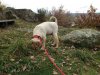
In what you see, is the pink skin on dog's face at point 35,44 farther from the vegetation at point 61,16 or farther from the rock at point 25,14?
the vegetation at point 61,16

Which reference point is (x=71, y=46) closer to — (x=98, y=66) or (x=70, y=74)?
(x=98, y=66)

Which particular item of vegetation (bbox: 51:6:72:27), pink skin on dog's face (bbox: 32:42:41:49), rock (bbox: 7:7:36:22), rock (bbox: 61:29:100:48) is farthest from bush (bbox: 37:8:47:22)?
pink skin on dog's face (bbox: 32:42:41:49)

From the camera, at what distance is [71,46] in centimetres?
588

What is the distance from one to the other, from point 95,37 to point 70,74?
267 centimetres

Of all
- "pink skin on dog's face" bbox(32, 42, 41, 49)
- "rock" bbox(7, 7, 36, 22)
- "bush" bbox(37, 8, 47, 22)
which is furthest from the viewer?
"bush" bbox(37, 8, 47, 22)

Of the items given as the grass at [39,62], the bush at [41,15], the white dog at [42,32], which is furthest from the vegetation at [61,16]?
the grass at [39,62]

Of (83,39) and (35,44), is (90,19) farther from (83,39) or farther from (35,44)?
(35,44)

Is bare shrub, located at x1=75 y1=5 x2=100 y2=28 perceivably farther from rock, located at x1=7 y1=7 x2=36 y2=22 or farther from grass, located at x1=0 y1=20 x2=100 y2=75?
grass, located at x1=0 y1=20 x2=100 y2=75

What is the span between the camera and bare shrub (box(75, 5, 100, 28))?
10430 millimetres

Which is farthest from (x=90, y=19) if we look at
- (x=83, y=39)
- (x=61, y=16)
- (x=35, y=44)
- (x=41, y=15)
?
(x=35, y=44)

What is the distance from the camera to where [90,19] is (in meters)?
10.6

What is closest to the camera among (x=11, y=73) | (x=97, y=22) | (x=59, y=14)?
(x=11, y=73)

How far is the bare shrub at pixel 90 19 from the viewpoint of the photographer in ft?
34.2

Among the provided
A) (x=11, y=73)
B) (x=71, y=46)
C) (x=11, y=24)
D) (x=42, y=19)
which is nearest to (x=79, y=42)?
(x=71, y=46)
